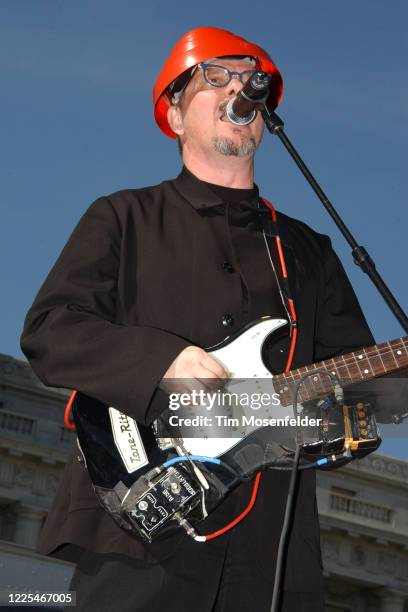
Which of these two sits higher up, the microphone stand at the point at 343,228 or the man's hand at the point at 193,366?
the microphone stand at the point at 343,228

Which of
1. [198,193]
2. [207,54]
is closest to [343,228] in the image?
[198,193]

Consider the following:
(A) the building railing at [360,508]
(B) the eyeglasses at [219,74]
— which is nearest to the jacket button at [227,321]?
(B) the eyeglasses at [219,74]

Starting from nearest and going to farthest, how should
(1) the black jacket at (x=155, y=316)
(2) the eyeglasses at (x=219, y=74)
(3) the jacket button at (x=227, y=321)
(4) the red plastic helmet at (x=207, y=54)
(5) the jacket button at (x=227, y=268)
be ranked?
1. (1) the black jacket at (x=155, y=316)
2. (3) the jacket button at (x=227, y=321)
3. (5) the jacket button at (x=227, y=268)
4. (2) the eyeglasses at (x=219, y=74)
5. (4) the red plastic helmet at (x=207, y=54)

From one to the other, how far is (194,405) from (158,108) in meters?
1.73

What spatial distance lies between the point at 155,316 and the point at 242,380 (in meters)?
0.42

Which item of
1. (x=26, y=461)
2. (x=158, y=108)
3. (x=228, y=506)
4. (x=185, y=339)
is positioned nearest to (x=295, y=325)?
(x=185, y=339)

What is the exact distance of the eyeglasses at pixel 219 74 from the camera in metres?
5.19

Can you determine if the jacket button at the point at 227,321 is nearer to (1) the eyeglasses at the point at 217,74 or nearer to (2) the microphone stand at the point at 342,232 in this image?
(2) the microphone stand at the point at 342,232

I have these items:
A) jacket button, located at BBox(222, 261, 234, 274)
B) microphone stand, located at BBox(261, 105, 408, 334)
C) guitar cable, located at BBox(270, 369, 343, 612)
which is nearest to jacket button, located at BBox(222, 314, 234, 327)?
jacket button, located at BBox(222, 261, 234, 274)

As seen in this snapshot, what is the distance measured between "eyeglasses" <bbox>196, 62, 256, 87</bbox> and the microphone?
0.18m

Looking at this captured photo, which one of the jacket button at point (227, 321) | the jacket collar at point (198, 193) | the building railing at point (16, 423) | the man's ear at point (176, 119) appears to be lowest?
the jacket button at point (227, 321)

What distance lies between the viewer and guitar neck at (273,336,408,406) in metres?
4.49

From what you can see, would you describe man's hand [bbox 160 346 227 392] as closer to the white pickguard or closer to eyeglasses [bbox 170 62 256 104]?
the white pickguard

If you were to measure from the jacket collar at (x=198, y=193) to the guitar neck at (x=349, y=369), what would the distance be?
877 mm
